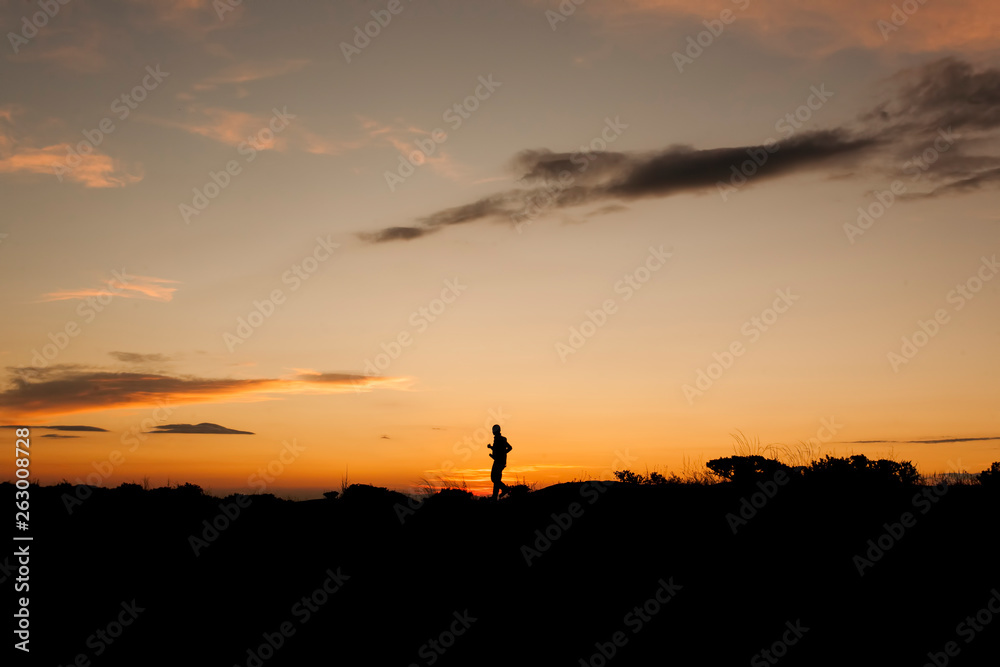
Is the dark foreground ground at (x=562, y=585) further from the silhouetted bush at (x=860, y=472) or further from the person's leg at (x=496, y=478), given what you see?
the person's leg at (x=496, y=478)

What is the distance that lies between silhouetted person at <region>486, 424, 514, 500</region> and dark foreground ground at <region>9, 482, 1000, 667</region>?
2487 millimetres

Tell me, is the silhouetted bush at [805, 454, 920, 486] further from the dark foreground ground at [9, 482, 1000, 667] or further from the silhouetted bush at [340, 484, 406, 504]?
the silhouetted bush at [340, 484, 406, 504]

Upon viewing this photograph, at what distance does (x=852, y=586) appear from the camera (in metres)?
12.2

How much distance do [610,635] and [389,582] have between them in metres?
4.76

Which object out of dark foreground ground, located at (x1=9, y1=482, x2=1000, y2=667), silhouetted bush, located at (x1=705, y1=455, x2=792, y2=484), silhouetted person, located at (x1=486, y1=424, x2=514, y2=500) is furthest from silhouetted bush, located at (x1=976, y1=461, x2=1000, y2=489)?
silhouetted person, located at (x1=486, y1=424, x2=514, y2=500)

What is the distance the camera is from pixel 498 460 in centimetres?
2005

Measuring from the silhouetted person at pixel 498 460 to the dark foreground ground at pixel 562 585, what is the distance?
97.9 inches

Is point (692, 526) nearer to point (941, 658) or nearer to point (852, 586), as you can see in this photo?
point (852, 586)

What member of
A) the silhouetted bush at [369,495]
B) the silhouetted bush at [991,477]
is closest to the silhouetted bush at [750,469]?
the silhouetted bush at [991,477]

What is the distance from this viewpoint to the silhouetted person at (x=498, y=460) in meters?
20.0

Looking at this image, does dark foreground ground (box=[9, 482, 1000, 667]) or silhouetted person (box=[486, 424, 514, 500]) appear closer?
dark foreground ground (box=[9, 482, 1000, 667])

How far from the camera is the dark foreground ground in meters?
11.3

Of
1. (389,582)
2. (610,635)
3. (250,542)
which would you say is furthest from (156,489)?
(610,635)

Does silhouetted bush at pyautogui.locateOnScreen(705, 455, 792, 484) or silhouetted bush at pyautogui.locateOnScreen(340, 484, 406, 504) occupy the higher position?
silhouetted bush at pyautogui.locateOnScreen(340, 484, 406, 504)
